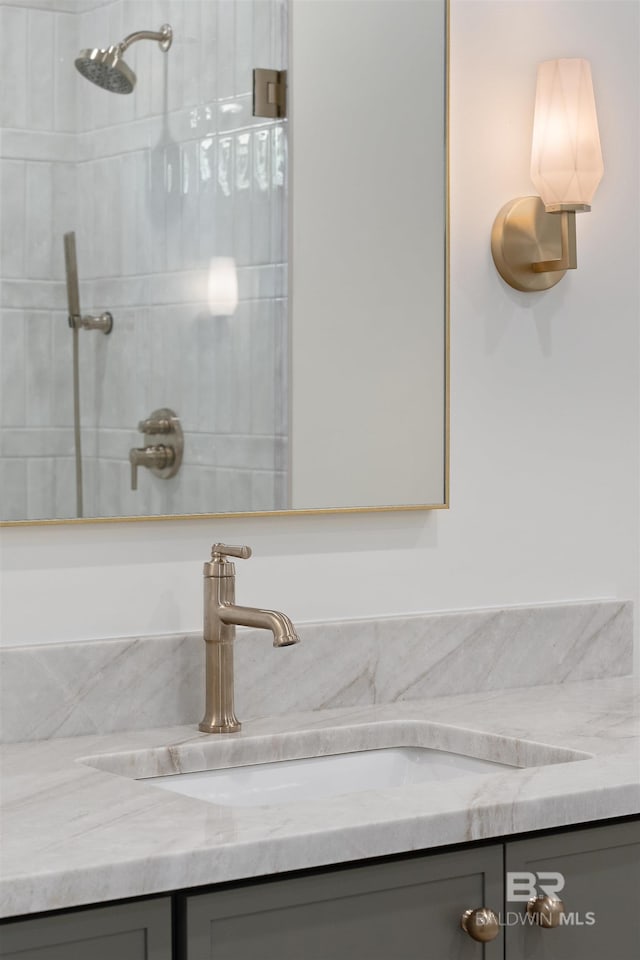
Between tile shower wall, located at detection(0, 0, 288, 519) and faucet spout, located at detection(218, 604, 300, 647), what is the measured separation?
0.56 ft

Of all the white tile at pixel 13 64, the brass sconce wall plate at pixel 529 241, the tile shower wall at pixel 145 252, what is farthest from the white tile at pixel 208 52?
the brass sconce wall plate at pixel 529 241

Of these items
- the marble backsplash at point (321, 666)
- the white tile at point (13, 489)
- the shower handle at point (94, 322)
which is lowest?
the marble backsplash at point (321, 666)

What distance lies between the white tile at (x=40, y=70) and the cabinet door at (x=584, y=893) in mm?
1014

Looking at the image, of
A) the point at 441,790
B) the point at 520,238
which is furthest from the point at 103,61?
the point at 441,790

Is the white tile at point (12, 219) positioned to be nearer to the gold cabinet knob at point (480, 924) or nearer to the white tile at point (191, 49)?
the white tile at point (191, 49)

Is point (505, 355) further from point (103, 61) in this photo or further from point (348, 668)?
point (103, 61)

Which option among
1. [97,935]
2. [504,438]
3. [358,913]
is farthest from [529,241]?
[97,935]

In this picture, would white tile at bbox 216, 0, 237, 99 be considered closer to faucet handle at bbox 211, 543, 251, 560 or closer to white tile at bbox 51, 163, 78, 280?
white tile at bbox 51, 163, 78, 280

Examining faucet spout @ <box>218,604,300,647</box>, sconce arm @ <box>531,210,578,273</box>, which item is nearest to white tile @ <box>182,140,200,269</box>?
faucet spout @ <box>218,604,300,647</box>

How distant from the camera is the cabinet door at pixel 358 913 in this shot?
1.12 meters

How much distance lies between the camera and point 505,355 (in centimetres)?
191

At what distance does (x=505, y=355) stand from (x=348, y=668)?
549 millimetres

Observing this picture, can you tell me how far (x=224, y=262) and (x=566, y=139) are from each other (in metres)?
0.58

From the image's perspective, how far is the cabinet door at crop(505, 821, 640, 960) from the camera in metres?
1.28
